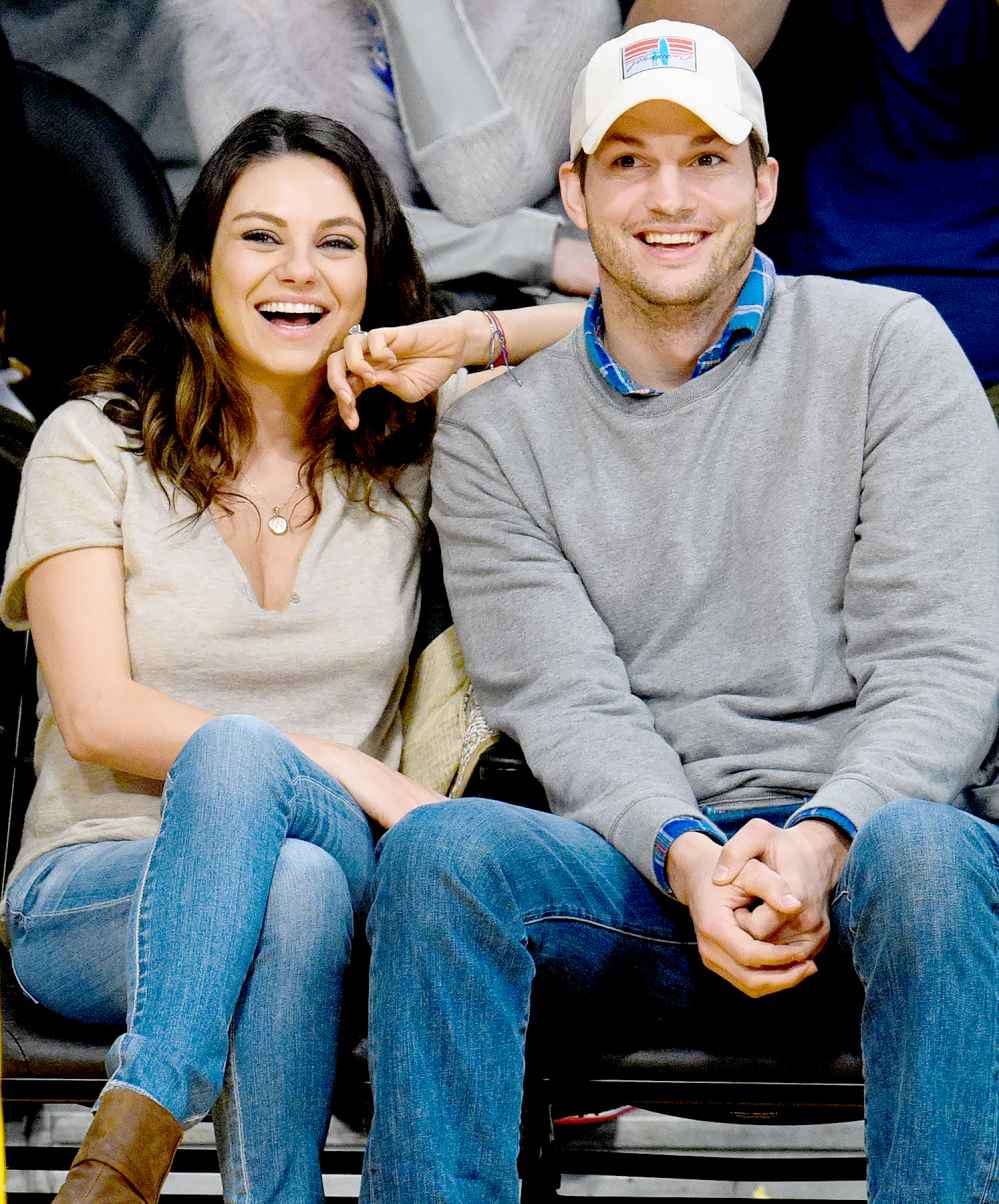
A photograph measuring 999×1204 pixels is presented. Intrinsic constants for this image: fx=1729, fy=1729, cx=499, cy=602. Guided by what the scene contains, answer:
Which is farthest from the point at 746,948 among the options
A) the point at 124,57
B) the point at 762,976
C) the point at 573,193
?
the point at 124,57

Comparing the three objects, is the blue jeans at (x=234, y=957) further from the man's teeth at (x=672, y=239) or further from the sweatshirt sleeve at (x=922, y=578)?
the man's teeth at (x=672, y=239)

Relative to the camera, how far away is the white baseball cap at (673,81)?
6.21 ft

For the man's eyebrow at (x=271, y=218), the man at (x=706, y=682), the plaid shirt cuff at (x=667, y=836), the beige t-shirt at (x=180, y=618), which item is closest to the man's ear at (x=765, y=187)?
the man at (x=706, y=682)

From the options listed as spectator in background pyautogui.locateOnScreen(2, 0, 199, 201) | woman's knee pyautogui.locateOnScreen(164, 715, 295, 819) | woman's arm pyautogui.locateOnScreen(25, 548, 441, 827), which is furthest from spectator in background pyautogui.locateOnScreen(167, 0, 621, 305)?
woman's knee pyautogui.locateOnScreen(164, 715, 295, 819)

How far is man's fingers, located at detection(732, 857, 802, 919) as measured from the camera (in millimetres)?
1505

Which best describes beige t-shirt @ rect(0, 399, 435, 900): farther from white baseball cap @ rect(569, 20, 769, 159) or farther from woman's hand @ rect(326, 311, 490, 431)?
white baseball cap @ rect(569, 20, 769, 159)

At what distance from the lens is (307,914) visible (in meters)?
1.62

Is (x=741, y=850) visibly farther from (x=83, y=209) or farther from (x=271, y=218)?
(x=83, y=209)

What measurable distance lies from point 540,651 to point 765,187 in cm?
61

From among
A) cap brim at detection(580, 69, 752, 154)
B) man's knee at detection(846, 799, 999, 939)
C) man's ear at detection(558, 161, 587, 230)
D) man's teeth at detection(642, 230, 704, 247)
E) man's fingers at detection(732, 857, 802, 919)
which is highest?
cap brim at detection(580, 69, 752, 154)

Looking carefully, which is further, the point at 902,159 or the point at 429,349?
the point at 902,159

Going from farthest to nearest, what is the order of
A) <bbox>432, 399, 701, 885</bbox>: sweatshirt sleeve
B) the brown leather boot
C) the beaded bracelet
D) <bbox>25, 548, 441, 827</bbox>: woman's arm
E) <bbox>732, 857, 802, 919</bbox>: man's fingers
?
the beaded bracelet
<bbox>25, 548, 441, 827</bbox>: woman's arm
<bbox>432, 399, 701, 885</bbox>: sweatshirt sleeve
<bbox>732, 857, 802, 919</bbox>: man's fingers
the brown leather boot

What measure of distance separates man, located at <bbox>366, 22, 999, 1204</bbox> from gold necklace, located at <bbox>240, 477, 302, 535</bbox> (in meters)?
0.18

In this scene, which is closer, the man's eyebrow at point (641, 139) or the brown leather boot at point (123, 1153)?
the brown leather boot at point (123, 1153)
